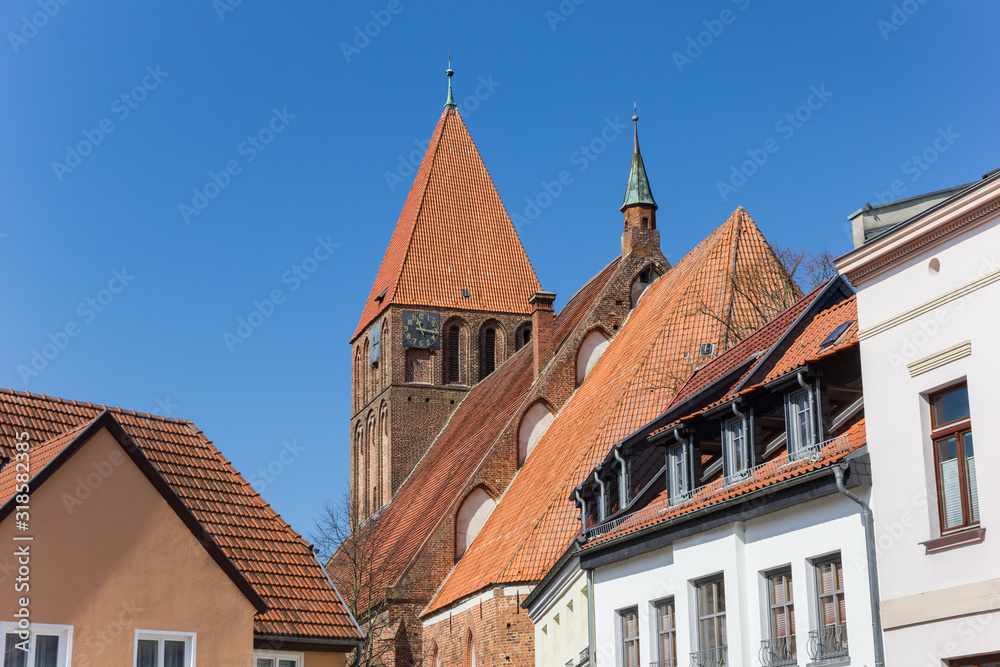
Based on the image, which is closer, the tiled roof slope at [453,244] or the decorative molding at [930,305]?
the decorative molding at [930,305]

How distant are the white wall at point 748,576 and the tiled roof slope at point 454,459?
1695cm

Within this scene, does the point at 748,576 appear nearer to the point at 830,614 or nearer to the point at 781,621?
the point at 781,621

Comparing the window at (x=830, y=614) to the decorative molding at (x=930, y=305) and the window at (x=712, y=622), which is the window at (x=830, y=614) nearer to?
the window at (x=712, y=622)

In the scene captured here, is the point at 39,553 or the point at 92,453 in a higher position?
the point at 92,453

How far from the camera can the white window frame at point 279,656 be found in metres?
16.9

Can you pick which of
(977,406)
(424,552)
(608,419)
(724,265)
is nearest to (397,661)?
(424,552)

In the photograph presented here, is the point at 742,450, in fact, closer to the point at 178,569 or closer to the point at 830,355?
the point at 830,355

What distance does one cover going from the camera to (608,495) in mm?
21359

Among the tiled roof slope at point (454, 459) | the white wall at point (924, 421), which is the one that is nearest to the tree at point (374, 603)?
the tiled roof slope at point (454, 459)

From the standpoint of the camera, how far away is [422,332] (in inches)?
2030

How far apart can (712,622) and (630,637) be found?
2307 millimetres

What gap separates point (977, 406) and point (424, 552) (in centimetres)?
2407

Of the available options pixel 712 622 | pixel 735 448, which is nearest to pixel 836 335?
pixel 735 448

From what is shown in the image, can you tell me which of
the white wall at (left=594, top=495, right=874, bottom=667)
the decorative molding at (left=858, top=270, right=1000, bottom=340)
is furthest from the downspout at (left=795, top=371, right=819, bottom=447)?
the decorative molding at (left=858, top=270, right=1000, bottom=340)
